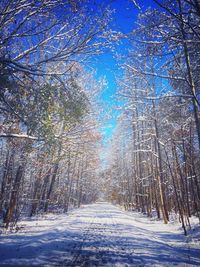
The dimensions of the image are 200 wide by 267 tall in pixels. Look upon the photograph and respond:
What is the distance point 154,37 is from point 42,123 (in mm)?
4298

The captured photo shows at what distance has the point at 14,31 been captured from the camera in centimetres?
538

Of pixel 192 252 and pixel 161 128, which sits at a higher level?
pixel 161 128

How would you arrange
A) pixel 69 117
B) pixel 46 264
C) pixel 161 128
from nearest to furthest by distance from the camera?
1. pixel 46 264
2. pixel 69 117
3. pixel 161 128

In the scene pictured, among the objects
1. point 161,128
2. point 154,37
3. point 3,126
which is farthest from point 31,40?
point 161,128

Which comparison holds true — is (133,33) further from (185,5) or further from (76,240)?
(76,240)

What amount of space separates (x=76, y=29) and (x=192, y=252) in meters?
7.44

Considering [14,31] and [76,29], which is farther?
[76,29]

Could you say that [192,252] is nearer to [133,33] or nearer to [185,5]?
[133,33]

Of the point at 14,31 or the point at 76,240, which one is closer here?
the point at 14,31

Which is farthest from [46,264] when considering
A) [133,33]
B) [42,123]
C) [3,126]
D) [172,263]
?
[133,33]

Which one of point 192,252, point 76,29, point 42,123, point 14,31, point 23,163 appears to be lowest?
point 192,252

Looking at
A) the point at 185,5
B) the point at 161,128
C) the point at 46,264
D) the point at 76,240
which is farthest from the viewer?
the point at 161,128

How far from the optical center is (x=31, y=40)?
20.1 ft

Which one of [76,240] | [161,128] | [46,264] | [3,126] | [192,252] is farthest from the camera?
[161,128]
